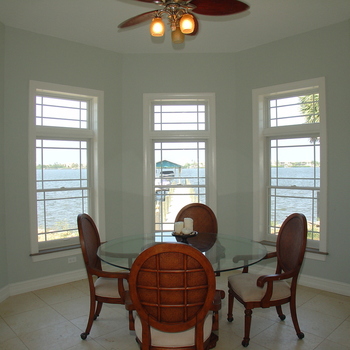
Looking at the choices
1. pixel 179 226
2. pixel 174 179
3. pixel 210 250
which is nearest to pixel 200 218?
pixel 179 226

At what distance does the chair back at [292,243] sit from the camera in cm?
242

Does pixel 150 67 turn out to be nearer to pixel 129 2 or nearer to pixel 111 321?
pixel 129 2

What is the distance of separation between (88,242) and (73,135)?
1.79 meters

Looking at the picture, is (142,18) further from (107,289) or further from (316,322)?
(316,322)

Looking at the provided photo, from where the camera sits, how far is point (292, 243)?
2590 mm

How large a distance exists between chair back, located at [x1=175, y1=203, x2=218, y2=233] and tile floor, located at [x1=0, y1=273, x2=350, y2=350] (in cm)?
80

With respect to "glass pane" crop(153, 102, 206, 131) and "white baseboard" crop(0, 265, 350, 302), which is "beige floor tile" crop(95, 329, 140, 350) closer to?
"white baseboard" crop(0, 265, 350, 302)

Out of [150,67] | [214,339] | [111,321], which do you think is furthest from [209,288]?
[150,67]

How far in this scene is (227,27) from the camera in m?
3.55

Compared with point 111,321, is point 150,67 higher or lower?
higher

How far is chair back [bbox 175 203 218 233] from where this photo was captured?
3.42 metres

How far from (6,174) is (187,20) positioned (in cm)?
258

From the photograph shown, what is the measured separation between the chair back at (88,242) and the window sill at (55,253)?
3.94 ft

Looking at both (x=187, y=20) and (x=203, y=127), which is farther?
(x=203, y=127)
